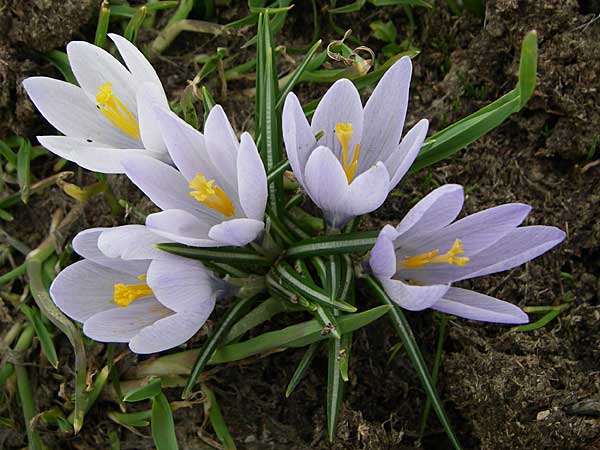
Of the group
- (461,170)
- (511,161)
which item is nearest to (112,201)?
(461,170)

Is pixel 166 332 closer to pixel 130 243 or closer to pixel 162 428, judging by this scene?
pixel 130 243

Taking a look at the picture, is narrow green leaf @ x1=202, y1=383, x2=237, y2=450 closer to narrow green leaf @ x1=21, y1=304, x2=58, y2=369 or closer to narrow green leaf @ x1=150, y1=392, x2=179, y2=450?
narrow green leaf @ x1=150, y1=392, x2=179, y2=450

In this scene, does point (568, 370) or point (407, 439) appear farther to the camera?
point (407, 439)

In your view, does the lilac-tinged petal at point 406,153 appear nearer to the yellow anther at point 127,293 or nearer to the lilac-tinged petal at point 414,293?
the lilac-tinged petal at point 414,293

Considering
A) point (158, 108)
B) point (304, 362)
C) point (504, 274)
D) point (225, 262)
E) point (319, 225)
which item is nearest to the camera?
point (158, 108)

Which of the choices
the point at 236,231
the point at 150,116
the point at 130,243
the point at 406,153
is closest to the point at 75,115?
the point at 150,116

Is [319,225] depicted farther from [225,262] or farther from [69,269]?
[69,269]

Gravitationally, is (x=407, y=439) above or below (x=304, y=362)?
below

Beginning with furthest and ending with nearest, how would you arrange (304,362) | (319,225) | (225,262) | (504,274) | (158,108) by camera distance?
(504,274) < (319,225) < (304,362) < (225,262) < (158,108)
